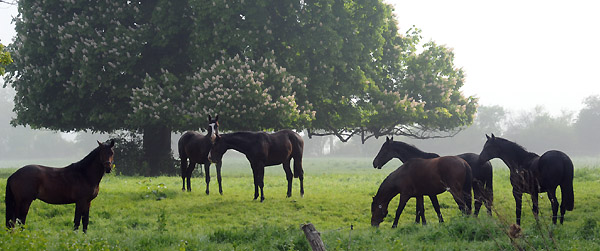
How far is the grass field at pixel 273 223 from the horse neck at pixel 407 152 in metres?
→ 1.95

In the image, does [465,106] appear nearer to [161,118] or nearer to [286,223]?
[161,118]

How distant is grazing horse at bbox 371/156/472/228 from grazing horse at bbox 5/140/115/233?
23.1 ft

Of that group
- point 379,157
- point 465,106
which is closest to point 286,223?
point 379,157

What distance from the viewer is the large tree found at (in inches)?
1096

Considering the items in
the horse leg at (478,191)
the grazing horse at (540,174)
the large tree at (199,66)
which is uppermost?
the large tree at (199,66)

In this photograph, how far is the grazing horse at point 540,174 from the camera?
14500mm

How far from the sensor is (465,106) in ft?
119

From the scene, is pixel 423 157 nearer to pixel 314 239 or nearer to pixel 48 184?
pixel 314 239

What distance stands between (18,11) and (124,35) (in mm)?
8578

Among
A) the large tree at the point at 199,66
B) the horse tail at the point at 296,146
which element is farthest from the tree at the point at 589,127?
the horse tail at the point at 296,146

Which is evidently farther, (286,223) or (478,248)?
(286,223)

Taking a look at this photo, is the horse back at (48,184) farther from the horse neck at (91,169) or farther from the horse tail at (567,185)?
the horse tail at (567,185)

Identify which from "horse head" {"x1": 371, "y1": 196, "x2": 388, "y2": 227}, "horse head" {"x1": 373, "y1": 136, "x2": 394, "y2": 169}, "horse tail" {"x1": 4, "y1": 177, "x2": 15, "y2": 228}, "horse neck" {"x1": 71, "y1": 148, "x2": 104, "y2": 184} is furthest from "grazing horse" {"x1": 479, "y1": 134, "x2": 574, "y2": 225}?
"horse tail" {"x1": 4, "y1": 177, "x2": 15, "y2": 228}

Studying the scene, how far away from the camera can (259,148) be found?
65.4 ft
